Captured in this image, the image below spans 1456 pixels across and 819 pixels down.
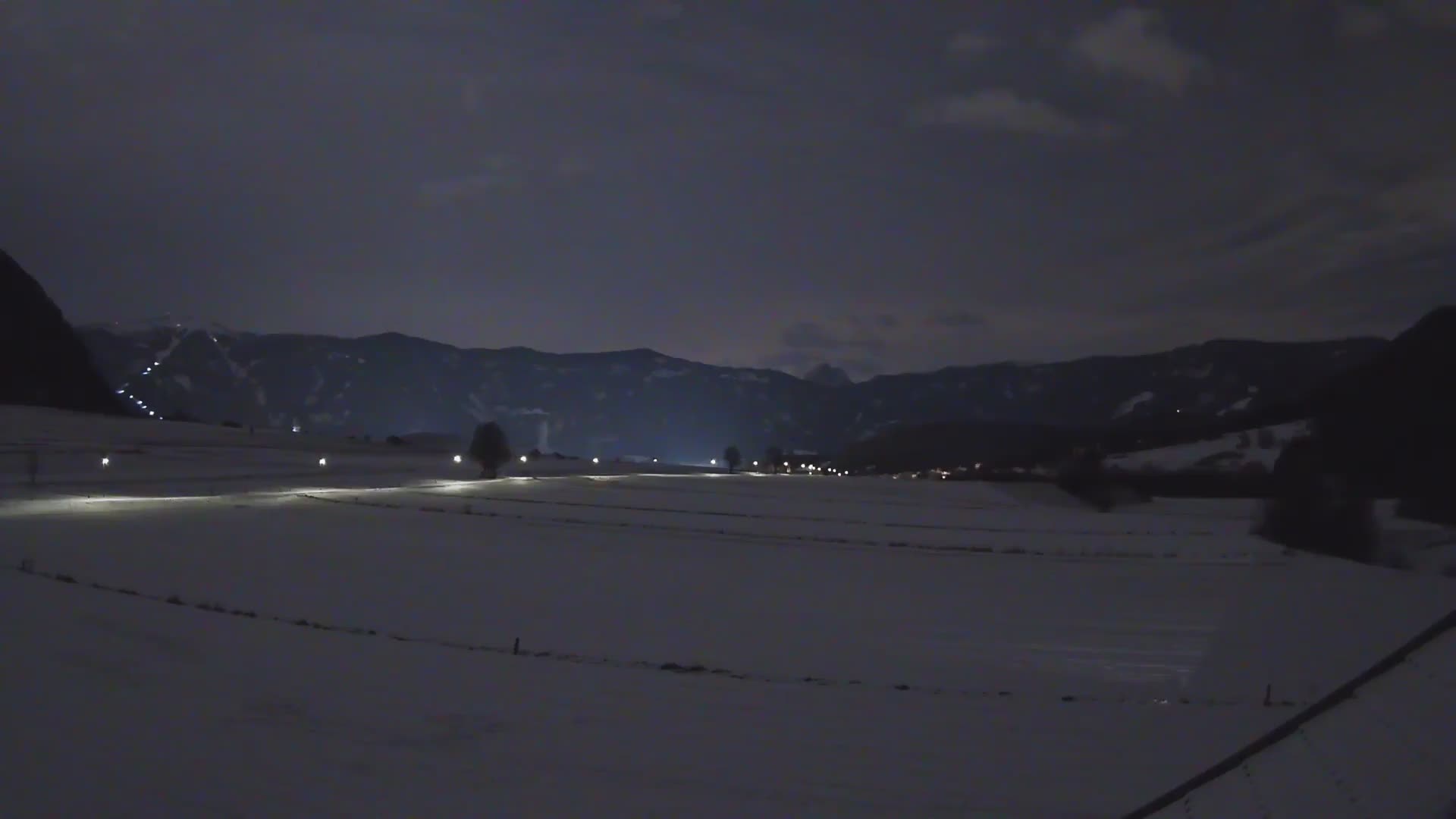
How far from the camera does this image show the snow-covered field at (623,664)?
10.1 m

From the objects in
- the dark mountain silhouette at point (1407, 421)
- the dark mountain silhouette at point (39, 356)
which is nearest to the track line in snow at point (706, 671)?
the dark mountain silhouette at point (1407, 421)

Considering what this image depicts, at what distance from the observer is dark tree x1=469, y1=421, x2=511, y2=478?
8269cm

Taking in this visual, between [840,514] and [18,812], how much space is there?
49.0 m

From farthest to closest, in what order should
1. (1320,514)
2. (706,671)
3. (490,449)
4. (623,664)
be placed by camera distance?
(490,449)
(1320,514)
(623,664)
(706,671)

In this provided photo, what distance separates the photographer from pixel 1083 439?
130375mm

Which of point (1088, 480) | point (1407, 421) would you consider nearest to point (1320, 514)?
point (1407, 421)

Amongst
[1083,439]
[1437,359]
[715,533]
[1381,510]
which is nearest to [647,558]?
[715,533]

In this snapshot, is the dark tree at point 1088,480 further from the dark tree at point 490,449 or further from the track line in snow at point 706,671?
the track line in snow at point 706,671

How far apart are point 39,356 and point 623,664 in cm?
15409

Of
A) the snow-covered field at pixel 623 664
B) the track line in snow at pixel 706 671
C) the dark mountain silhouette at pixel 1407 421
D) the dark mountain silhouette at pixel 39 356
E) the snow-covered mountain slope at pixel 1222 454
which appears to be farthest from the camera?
the dark mountain silhouette at pixel 39 356

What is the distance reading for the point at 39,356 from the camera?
137750 millimetres

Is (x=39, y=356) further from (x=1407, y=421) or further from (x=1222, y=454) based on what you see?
(x=1407, y=421)

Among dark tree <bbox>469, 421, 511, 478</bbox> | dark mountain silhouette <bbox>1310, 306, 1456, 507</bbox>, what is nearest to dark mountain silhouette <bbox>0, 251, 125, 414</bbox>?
dark tree <bbox>469, 421, 511, 478</bbox>

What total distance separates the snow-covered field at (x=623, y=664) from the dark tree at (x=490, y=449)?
43554mm
